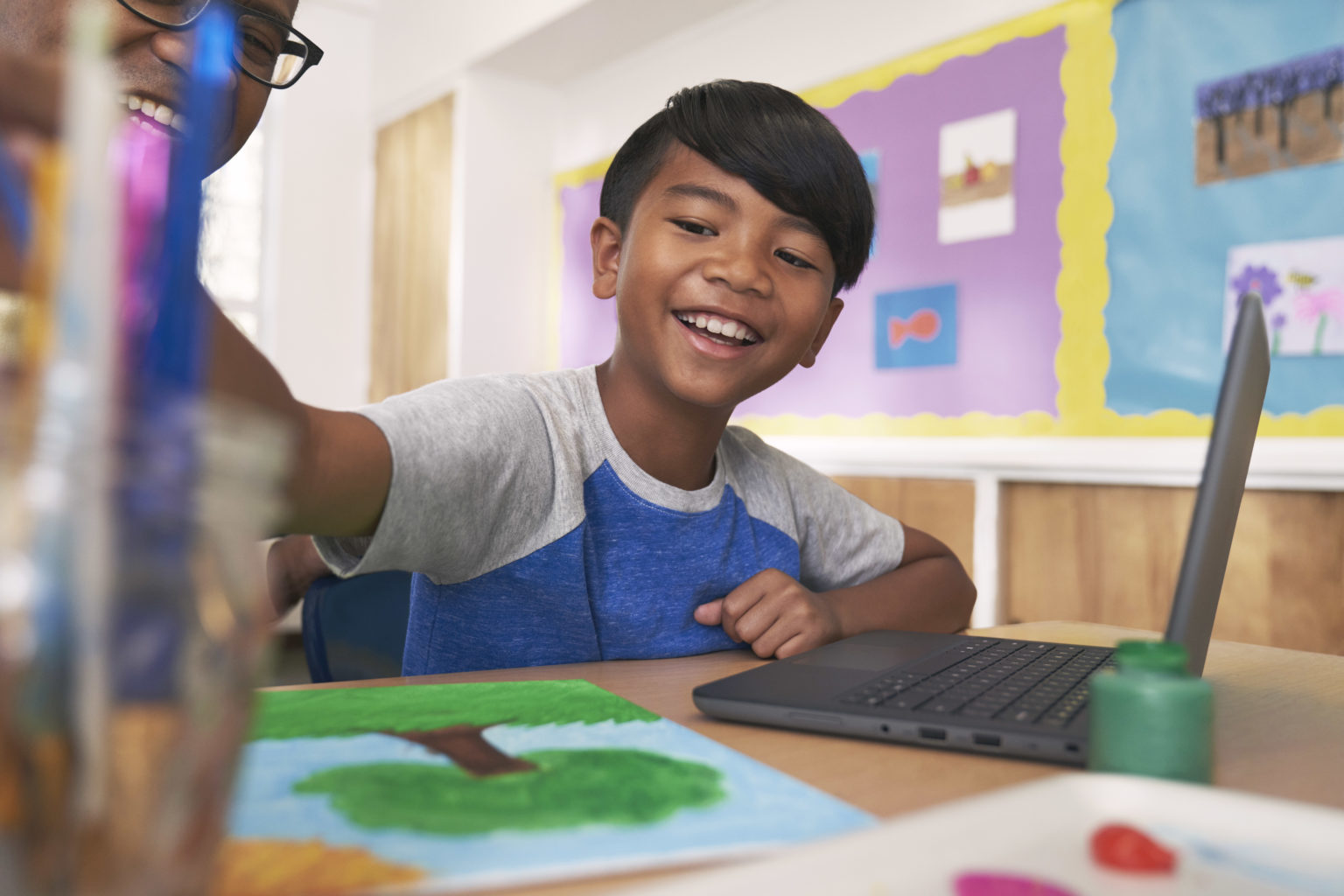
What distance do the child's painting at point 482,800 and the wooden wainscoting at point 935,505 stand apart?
151 cm

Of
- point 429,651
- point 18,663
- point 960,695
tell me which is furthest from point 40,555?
point 429,651

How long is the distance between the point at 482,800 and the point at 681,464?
25.2 inches

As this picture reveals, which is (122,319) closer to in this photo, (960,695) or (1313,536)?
(960,695)

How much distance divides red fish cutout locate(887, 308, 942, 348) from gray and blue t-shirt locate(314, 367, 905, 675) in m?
1.10

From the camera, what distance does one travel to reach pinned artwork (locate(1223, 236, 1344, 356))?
4.77 ft

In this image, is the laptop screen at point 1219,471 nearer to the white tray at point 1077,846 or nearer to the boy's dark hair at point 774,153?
the white tray at point 1077,846

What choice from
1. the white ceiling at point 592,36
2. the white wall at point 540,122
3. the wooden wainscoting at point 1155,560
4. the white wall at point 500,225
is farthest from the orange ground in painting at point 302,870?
the white wall at point 500,225

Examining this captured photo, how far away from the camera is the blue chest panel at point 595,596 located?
82 centimetres

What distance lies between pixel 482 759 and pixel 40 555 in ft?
0.84

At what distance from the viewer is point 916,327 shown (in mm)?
2033

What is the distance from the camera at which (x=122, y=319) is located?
0.20m

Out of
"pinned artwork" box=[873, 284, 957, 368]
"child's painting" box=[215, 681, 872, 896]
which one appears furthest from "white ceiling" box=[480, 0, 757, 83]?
"child's painting" box=[215, 681, 872, 896]

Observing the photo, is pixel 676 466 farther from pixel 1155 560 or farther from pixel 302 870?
pixel 1155 560

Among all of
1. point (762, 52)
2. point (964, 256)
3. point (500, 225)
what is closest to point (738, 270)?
point (964, 256)
